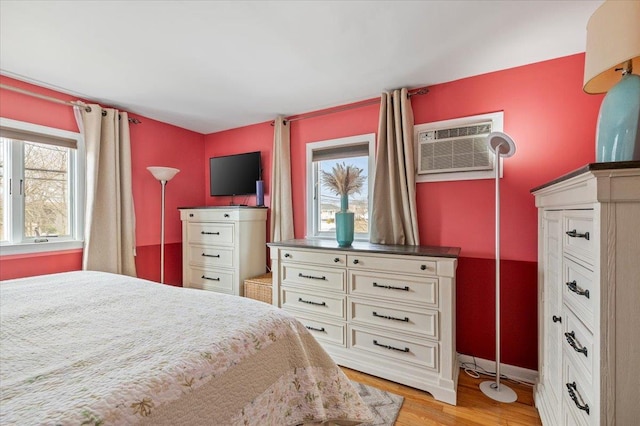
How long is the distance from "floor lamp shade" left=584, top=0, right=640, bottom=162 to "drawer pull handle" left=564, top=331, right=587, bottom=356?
26.0 inches

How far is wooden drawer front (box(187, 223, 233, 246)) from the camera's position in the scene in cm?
302

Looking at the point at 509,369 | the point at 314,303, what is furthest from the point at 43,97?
the point at 509,369

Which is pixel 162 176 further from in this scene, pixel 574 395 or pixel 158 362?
pixel 574 395

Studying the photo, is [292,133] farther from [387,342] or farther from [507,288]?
[507,288]

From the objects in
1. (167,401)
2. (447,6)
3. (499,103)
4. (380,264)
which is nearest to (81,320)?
(167,401)

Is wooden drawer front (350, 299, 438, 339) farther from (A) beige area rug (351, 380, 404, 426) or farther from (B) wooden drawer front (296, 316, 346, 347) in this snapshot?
(A) beige area rug (351, 380, 404, 426)

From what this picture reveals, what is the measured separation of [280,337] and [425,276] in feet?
3.89

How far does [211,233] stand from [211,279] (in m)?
0.52

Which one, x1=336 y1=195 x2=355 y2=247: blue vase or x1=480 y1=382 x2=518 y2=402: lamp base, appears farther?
x1=336 y1=195 x2=355 y2=247: blue vase

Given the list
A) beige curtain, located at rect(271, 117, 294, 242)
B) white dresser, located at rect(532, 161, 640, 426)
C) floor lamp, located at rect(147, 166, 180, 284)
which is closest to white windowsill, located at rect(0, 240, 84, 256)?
floor lamp, located at rect(147, 166, 180, 284)

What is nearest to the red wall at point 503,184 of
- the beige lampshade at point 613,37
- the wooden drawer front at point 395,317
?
the wooden drawer front at point 395,317

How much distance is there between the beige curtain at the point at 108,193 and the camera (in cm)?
262

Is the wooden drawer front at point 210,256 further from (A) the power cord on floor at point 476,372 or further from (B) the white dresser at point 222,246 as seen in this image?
(A) the power cord on floor at point 476,372

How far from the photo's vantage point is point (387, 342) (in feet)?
6.73
